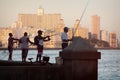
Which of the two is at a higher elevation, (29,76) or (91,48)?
(91,48)

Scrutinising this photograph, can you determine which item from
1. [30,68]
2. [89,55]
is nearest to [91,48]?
[89,55]

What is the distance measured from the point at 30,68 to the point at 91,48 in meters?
1.84

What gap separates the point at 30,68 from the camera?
12648mm

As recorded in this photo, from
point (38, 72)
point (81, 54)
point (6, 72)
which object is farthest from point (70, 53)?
point (6, 72)

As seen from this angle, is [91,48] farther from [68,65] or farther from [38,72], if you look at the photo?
[38,72]

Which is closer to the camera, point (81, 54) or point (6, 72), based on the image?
point (81, 54)

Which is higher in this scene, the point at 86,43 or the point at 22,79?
the point at 86,43

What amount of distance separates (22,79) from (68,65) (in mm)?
1401

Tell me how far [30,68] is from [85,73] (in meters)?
1.63

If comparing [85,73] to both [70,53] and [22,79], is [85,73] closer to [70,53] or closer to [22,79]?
[70,53]

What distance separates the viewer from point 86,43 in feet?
40.7

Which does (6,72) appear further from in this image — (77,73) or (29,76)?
(77,73)

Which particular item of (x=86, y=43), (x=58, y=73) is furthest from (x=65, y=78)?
(x=86, y=43)

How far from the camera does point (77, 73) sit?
12008 mm
